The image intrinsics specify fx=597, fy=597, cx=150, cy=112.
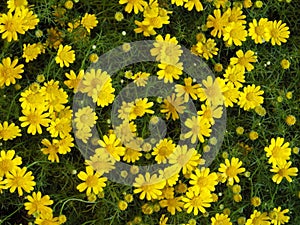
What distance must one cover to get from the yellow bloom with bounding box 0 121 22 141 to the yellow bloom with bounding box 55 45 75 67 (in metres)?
0.20

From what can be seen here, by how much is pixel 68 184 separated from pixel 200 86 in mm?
438

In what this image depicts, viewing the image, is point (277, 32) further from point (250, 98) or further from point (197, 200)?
point (197, 200)

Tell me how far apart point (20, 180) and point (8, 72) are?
10.8 inches

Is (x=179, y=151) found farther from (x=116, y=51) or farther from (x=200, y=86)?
(x=116, y=51)

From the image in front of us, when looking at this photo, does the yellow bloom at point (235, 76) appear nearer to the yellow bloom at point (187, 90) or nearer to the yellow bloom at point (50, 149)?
the yellow bloom at point (187, 90)

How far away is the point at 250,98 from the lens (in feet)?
5.25

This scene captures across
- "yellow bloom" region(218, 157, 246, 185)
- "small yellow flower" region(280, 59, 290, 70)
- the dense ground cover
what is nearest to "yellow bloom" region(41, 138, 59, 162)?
the dense ground cover

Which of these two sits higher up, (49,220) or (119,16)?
(119,16)

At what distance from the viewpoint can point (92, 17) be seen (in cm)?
154

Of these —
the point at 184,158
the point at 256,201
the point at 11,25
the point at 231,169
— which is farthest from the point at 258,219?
the point at 11,25

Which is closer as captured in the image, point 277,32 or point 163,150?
point 163,150

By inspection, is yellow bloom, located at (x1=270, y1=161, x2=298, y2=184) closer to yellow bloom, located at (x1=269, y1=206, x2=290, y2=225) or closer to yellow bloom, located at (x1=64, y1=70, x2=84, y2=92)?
yellow bloom, located at (x1=269, y1=206, x2=290, y2=225)

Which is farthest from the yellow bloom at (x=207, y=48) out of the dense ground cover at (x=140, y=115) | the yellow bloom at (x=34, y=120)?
the yellow bloom at (x=34, y=120)

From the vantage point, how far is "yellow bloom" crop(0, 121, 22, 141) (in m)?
1.51
